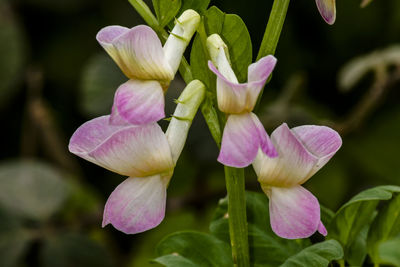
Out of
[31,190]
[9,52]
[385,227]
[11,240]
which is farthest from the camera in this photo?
[9,52]

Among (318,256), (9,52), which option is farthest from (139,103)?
(9,52)

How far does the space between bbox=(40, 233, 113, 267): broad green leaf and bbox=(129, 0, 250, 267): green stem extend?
34.2 inches

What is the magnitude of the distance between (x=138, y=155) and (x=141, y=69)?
43mm

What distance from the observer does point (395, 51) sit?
1.32m

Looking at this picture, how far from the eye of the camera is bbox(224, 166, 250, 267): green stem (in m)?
0.34

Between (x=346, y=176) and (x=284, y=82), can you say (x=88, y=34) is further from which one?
(x=346, y=176)

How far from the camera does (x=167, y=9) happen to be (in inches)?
13.5

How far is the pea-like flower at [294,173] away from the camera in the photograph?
313 millimetres

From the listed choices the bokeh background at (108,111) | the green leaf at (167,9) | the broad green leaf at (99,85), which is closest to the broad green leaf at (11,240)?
the bokeh background at (108,111)

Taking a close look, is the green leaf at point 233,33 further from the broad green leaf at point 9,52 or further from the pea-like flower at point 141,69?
the broad green leaf at point 9,52

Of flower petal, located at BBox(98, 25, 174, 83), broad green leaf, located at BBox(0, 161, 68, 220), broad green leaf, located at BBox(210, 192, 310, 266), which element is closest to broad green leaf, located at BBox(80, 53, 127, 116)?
broad green leaf, located at BBox(0, 161, 68, 220)

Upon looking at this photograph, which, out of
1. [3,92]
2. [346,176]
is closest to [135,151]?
[346,176]

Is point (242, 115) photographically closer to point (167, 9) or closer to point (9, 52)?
point (167, 9)

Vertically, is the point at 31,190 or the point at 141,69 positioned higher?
the point at 141,69
